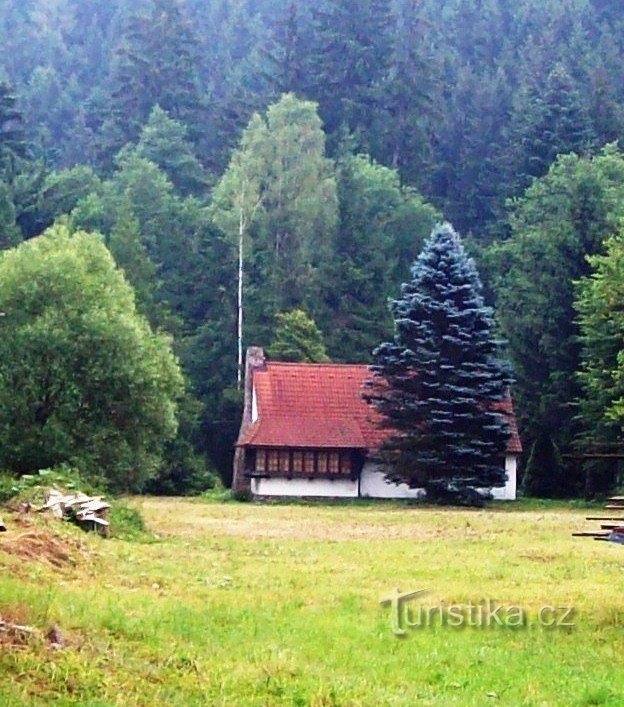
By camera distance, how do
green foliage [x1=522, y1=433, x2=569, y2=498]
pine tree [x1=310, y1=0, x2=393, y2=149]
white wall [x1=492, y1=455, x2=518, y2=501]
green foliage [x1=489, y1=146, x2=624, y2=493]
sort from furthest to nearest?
pine tree [x1=310, y1=0, x2=393, y2=149]
green foliage [x1=489, y1=146, x2=624, y2=493]
green foliage [x1=522, y1=433, x2=569, y2=498]
white wall [x1=492, y1=455, x2=518, y2=501]

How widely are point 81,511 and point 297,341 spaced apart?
33297 millimetres

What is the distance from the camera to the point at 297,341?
55.9 meters

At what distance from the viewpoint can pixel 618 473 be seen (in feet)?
155

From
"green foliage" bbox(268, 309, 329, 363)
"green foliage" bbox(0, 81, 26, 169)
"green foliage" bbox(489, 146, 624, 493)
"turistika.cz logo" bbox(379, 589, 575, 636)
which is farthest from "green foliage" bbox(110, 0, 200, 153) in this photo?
"turistika.cz logo" bbox(379, 589, 575, 636)

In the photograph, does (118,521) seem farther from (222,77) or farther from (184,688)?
(222,77)

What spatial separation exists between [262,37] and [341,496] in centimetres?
6091

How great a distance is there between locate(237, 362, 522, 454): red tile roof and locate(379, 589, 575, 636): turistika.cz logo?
30.7 meters

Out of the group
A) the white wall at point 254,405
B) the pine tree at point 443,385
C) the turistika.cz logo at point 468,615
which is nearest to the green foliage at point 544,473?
the pine tree at point 443,385

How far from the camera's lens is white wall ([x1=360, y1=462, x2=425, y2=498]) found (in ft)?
153

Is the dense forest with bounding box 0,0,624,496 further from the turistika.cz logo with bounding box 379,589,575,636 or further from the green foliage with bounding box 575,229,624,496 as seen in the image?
the turistika.cz logo with bounding box 379,589,575,636

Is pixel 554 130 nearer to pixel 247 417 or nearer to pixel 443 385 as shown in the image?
pixel 247 417

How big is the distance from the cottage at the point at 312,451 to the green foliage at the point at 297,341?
7.46 metres

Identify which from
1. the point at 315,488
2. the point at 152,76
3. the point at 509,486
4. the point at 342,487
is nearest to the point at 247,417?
the point at 315,488

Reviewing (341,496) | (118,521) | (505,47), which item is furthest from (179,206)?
(118,521)
